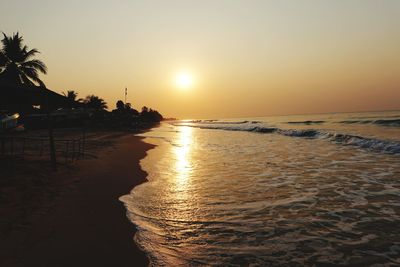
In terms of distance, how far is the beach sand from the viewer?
16.2 ft

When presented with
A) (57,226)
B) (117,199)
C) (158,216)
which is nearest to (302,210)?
(158,216)

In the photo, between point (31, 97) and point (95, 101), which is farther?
point (95, 101)

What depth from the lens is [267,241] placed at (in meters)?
5.91

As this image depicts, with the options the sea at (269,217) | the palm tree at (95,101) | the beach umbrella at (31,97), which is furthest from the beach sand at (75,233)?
the palm tree at (95,101)

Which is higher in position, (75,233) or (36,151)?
(36,151)

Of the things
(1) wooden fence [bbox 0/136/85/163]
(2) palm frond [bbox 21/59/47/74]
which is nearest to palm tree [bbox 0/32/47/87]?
(2) palm frond [bbox 21/59/47/74]

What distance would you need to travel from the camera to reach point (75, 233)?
5.97 meters

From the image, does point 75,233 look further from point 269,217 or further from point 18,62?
point 18,62

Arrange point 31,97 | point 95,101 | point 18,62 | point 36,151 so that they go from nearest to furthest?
point 31,97, point 36,151, point 18,62, point 95,101

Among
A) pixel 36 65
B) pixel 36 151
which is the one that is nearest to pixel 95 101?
pixel 36 65

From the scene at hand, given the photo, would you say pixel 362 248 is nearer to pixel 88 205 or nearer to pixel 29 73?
pixel 88 205

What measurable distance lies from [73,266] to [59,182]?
6217mm

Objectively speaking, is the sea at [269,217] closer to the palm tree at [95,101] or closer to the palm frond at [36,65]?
the palm frond at [36,65]

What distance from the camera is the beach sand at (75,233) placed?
4.93 m
